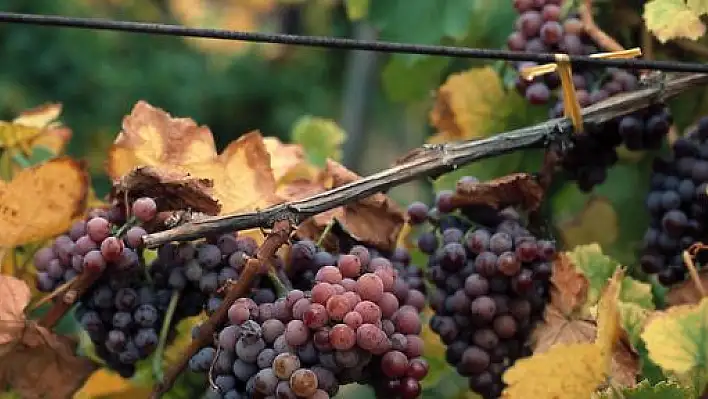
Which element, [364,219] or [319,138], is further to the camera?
[319,138]

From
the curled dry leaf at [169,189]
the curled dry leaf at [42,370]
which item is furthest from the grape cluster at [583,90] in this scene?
the curled dry leaf at [42,370]

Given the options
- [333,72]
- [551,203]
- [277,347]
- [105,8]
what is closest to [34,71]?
[105,8]

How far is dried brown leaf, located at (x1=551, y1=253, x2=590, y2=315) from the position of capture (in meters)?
0.57

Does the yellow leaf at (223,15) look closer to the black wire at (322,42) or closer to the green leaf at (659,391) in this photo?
the black wire at (322,42)

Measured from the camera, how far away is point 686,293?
0.60 meters

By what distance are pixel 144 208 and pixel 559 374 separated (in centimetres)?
24

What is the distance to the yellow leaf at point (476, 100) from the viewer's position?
2.37 ft

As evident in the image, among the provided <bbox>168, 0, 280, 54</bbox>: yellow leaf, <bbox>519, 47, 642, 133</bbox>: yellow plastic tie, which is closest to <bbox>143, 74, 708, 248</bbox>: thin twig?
<bbox>519, 47, 642, 133</bbox>: yellow plastic tie

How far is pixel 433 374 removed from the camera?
0.65 metres

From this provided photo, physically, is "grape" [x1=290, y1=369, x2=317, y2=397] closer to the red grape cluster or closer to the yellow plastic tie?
the red grape cluster

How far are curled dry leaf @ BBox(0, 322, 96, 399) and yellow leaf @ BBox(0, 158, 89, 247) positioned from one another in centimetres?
7

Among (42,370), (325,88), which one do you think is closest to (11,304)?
(42,370)

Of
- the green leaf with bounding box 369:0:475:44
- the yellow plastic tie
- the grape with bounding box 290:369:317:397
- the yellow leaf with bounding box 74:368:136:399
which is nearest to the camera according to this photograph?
the grape with bounding box 290:369:317:397

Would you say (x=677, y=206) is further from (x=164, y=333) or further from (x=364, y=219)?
(x=164, y=333)
